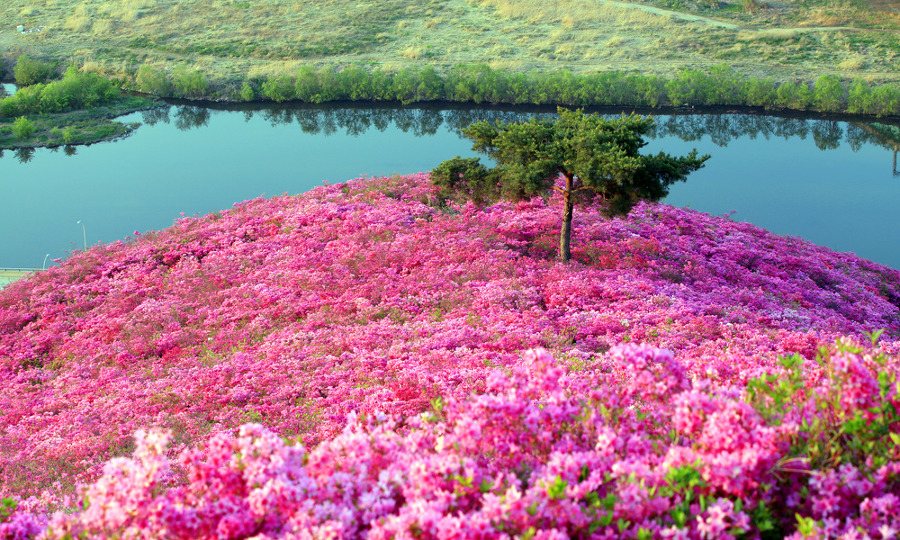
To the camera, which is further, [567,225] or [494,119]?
[494,119]

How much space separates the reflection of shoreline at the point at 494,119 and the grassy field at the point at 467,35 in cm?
828

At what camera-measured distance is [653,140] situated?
50344mm

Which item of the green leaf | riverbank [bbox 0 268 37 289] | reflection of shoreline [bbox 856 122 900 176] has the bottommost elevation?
riverbank [bbox 0 268 37 289]

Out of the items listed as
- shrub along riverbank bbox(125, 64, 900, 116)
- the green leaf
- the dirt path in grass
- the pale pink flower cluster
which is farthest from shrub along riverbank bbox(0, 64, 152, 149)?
the dirt path in grass

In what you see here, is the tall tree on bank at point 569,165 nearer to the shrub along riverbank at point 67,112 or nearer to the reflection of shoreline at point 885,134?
the reflection of shoreline at point 885,134

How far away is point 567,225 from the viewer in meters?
18.8

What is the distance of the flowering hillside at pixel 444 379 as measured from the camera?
479 centimetres

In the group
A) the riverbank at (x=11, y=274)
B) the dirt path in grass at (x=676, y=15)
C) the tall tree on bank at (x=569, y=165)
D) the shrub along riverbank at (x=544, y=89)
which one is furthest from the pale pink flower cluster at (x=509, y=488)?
the dirt path in grass at (x=676, y=15)

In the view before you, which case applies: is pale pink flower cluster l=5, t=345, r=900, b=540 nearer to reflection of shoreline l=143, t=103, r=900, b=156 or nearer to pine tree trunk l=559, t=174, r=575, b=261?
pine tree trunk l=559, t=174, r=575, b=261

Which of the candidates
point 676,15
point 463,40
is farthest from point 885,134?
point 463,40

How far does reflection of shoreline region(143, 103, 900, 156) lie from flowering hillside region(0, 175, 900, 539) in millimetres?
29720

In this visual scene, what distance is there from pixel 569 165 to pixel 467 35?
7026 centimetres

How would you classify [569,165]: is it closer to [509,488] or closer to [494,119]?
[509,488]

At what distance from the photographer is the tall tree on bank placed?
16906mm
